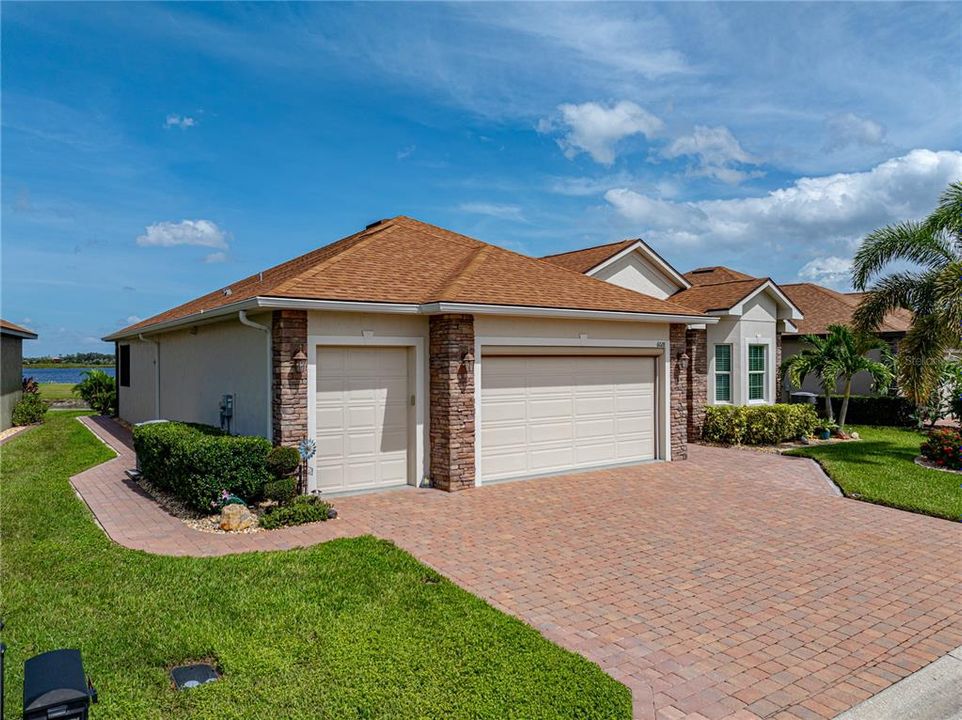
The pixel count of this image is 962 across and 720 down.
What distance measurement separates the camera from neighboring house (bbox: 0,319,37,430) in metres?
18.9

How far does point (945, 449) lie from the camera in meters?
12.9

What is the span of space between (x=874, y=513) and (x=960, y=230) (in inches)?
361

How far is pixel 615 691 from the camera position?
13.7ft

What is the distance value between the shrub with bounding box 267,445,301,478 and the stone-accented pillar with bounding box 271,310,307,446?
377 millimetres

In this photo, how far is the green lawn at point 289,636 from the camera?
401 centimetres

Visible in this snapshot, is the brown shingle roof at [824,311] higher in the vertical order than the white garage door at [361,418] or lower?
higher

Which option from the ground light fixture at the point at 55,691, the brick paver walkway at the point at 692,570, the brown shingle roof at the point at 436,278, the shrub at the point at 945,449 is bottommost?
the brick paver walkway at the point at 692,570

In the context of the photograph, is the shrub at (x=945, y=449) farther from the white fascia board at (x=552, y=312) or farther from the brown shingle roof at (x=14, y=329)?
the brown shingle roof at (x=14, y=329)

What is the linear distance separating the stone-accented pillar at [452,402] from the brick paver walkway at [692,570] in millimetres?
477

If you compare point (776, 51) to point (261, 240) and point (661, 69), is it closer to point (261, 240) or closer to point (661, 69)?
point (661, 69)

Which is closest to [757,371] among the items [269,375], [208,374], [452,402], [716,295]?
[716,295]

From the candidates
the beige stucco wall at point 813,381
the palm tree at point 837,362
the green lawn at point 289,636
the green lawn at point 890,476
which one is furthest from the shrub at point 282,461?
the beige stucco wall at point 813,381

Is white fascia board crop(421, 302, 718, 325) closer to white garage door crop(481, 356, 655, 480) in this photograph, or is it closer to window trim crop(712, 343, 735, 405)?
white garage door crop(481, 356, 655, 480)

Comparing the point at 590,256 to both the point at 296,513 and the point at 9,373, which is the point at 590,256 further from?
the point at 9,373
